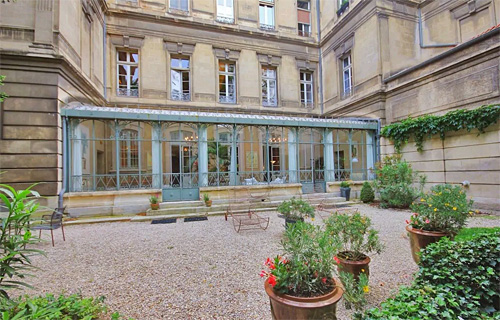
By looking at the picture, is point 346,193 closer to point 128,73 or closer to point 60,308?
point 60,308

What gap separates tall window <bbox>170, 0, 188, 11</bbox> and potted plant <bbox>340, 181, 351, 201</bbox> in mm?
12767

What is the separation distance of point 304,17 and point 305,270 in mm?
18051

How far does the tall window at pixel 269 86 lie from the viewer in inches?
603

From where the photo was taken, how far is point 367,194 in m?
10.2

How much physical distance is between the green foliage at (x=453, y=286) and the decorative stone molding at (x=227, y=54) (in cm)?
1385

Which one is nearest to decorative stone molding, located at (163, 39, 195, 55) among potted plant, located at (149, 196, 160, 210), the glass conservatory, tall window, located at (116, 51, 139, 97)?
tall window, located at (116, 51, 139, 97)

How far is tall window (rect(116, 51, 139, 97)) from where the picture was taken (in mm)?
12782

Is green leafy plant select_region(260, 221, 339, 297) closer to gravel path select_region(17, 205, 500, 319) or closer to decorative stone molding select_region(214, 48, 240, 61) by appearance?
gravel path select_region(17, 205, 500, 319)

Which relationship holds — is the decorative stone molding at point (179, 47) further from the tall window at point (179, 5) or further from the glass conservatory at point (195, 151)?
the glass conservatory at point (195, 151)

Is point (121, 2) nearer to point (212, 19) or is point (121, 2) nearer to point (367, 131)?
point (212, 19)

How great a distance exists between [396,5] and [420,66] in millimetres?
4556

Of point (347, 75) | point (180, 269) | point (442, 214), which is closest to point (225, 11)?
point (347, 75)

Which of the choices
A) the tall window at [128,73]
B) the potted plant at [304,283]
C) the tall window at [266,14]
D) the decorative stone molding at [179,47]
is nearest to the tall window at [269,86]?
the tall window at [266,14]

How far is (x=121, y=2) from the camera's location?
1258cm
